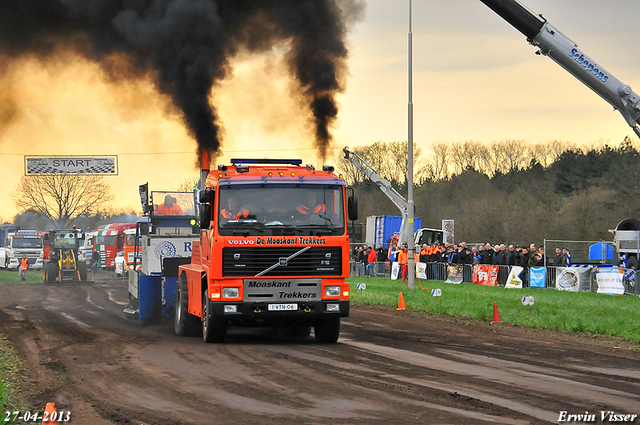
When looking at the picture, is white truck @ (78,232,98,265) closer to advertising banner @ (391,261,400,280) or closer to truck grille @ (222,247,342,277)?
advertising banner @ (391,261,400,280)

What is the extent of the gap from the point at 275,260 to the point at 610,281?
15850 millimetres

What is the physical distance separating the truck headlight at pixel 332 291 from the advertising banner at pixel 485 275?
17.5m

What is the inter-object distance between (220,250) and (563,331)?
→ 8.30m

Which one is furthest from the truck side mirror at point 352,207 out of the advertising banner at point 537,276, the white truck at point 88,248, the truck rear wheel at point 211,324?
the white truck at point 88,248

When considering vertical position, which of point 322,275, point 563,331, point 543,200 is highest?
point 543,200

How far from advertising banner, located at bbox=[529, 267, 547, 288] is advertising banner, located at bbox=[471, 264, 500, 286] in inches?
72.0

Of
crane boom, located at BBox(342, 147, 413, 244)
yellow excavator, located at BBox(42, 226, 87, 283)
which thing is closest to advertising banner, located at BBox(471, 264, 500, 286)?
crane boom, located at BBox(342, 147, 413, 244)

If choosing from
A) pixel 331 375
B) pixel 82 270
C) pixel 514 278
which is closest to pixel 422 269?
pixel 514 278

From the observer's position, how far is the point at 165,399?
29.3 ft

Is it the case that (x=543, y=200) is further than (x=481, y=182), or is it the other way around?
(x=481, y=182)

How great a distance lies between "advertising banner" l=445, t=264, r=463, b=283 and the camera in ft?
105

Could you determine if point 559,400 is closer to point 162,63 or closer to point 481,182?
point 162,63

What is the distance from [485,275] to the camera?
1206 inches

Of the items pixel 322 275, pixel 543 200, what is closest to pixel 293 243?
pixel 322 275
